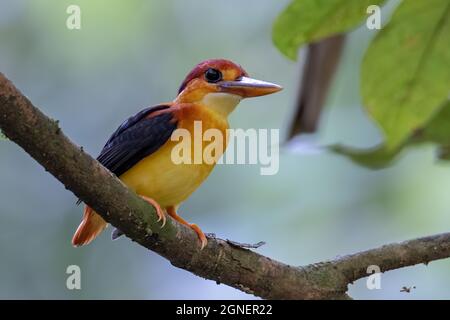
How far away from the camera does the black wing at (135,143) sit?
9.75 feet

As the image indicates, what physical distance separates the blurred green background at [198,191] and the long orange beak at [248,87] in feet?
6.12

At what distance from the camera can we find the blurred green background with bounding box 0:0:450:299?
17.2ft

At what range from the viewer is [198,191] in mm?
5645

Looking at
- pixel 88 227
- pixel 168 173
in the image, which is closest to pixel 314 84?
pixel 168 173

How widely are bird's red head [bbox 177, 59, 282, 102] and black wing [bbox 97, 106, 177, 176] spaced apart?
327 millimetres

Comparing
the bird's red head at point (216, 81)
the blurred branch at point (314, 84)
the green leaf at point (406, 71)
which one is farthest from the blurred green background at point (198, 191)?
the green leaf at point (406, 71)

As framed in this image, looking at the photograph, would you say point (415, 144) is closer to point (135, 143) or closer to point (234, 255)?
point (234, 255)

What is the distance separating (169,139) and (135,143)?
0.13 m

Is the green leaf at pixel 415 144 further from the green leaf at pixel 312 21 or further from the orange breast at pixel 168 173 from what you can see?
the orange breast at pixel 168 173

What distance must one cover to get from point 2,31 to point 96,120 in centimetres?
109

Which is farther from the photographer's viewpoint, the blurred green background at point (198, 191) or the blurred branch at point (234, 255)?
the blurred green background at point (198, 191)

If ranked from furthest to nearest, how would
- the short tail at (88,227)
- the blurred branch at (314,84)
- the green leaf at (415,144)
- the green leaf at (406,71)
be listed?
the short tail at (88,227), the blurred branch at (314,84), the green leaf at (415,144), the green leaf at (406,71)

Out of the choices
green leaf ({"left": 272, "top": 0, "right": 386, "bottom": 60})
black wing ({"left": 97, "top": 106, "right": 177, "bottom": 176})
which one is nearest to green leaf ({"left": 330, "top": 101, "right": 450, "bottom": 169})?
green leaf ({"left": 272, "top": 0, "right": 386, "bottom": 60})

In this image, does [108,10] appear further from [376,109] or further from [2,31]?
[376,109]
